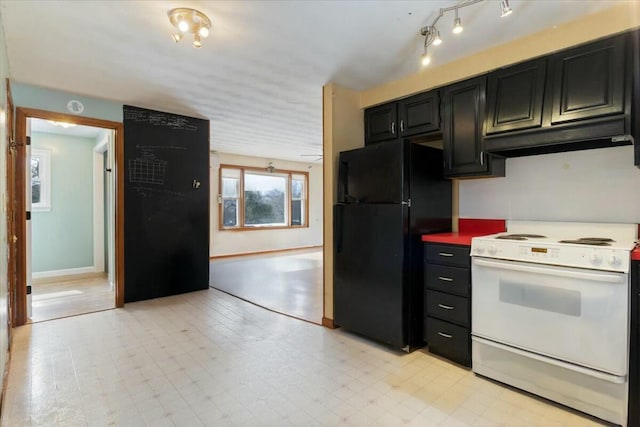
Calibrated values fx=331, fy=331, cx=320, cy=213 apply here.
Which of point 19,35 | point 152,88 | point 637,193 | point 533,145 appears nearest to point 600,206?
point 637,193

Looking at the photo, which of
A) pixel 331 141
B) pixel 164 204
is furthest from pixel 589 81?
pixel 164 204

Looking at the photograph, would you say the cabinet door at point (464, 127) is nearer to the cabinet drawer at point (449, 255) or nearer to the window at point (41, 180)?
the cabinet drawer at point (449, 255)

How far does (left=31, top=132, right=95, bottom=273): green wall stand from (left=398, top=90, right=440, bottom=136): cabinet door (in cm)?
540

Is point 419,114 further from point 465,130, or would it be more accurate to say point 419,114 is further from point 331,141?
point 331,141

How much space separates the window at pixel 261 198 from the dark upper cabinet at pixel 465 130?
588 cm

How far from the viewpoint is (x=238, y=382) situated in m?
2.24

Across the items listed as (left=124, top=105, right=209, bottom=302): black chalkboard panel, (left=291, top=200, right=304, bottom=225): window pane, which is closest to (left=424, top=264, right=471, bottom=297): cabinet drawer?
Result: (left=124, top=105, right=209, bottom=302): black chalkboard panel

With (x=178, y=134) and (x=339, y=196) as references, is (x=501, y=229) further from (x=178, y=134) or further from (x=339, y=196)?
(x=178, y=134)

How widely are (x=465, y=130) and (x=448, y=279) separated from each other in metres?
1.20

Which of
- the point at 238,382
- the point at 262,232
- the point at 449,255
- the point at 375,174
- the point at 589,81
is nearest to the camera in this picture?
the point at 589,81

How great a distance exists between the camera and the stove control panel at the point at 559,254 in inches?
68.9

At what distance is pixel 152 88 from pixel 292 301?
2.90 meters

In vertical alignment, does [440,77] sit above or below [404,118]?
above

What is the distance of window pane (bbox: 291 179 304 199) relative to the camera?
29.7 ft
